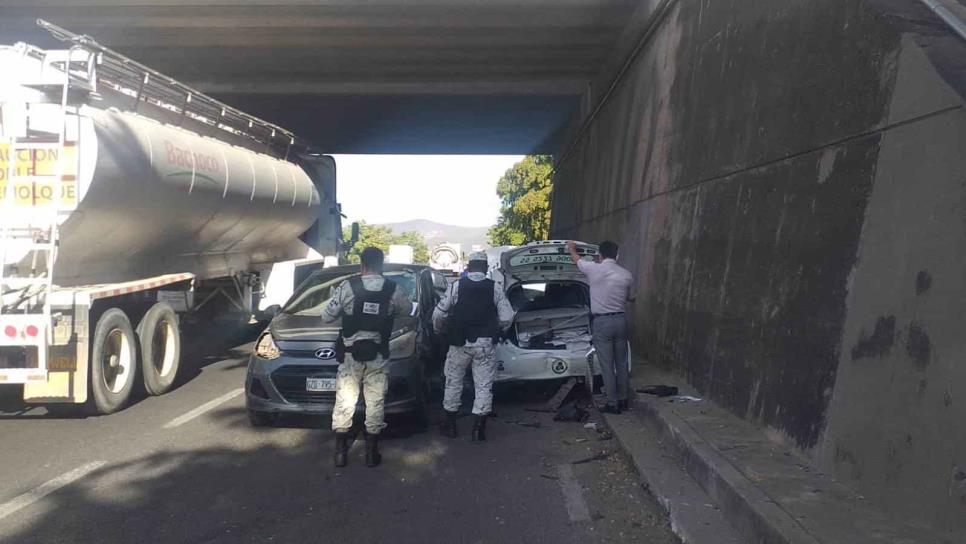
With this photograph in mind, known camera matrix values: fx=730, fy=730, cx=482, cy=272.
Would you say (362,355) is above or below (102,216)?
below

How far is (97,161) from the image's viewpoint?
687 cm

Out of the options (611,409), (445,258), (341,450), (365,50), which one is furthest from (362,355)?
(445,258)

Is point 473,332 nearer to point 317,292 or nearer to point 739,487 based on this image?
point 317,292

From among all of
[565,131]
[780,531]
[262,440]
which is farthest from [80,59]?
[565,131]

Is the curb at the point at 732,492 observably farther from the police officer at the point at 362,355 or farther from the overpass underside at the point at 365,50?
the overpass underside at the point at 365,50

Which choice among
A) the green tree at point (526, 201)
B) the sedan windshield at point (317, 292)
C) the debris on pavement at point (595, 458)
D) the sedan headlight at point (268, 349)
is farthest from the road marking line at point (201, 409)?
the green tree at point (526, 201)

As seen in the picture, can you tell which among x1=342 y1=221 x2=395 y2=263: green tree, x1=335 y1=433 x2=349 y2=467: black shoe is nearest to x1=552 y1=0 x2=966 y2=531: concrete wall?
x1=335 y1=433 x2=349 y2=467: black shoe

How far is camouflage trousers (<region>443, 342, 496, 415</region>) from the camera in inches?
266

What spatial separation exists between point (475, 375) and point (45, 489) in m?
3.50

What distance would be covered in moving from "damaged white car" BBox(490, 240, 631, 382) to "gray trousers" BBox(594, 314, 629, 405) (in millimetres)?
546

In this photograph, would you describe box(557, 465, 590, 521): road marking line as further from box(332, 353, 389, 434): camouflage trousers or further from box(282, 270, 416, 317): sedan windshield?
box(282, 270, 416, 317): sedan windshield

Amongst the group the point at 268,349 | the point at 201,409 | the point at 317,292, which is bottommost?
the point at 201,409

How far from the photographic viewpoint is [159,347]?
8.83 metres

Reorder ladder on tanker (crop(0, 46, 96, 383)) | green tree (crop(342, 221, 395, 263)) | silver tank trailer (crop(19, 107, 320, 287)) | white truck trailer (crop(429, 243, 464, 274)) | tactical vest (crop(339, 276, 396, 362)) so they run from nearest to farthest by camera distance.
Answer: tactical vest (crop(339, 276, 396, 362))
ladder on tanker (crop(0, 46, 96, 383))
silver tank trailer (crop(19, 107, 320, 287))
white truck trailer (crop(429, 243, 464, 274))
green tree (crop(342, 221, 395, 263))
